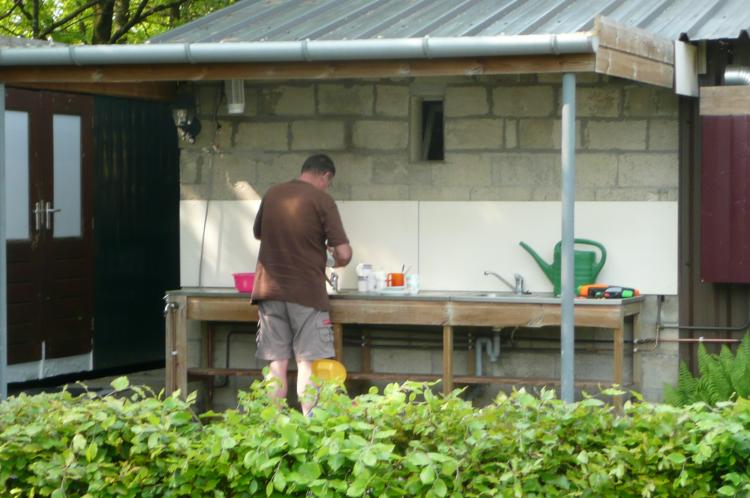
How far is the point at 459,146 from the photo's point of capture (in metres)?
9.58

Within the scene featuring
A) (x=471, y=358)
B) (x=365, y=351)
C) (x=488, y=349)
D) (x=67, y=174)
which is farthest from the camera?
(x=67, y=174)

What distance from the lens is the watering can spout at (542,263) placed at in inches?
365

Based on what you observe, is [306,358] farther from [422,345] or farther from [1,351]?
[1,351]

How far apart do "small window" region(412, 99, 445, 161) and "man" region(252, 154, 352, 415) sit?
110 cm

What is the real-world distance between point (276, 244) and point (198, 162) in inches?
65.2

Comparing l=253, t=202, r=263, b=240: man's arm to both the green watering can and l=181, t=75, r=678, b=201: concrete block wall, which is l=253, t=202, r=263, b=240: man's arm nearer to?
l=181, t=75, r=678, b=201: concrete block wall

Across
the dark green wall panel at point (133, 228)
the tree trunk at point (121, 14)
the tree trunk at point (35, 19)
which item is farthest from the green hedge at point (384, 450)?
the tree trunk at point (121, 14)

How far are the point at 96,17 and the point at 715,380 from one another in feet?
36.4

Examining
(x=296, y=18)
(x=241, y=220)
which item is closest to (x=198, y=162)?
(x=241, y=220)

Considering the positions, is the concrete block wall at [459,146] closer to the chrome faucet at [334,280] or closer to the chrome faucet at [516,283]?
the chrome faucet at [516,283]

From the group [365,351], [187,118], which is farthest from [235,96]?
[365,351]

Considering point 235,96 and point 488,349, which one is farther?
point 235,96

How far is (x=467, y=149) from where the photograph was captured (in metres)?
9.56

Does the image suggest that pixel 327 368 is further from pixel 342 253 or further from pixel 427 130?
pixel 427 130
